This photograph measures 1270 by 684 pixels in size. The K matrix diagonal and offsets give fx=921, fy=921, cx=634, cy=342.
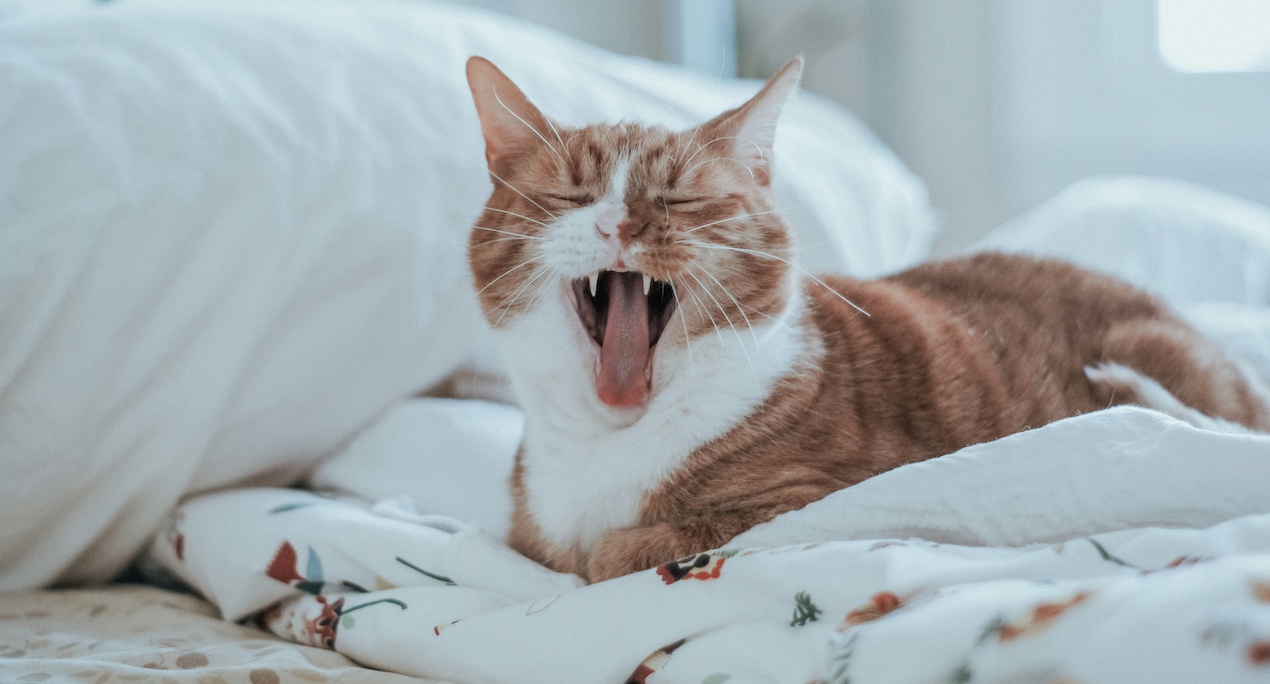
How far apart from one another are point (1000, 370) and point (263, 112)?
38.0 inches

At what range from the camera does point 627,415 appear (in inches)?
36.4

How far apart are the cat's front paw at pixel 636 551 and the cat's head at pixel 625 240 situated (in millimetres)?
132

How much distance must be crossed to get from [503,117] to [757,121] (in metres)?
0.27

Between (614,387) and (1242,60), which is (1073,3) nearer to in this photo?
(1242,60)

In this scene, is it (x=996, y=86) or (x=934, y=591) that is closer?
(x=934, y=591)

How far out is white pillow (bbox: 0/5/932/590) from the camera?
1.03 metres

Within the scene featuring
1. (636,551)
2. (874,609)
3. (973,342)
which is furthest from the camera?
(973,342)

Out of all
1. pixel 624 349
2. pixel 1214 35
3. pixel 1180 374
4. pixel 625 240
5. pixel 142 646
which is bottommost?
pixel 142 646

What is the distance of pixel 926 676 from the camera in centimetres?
53

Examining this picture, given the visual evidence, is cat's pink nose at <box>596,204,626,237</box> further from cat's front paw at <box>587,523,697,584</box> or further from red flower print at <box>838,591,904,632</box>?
red flower print at <box>838,591,904,632</box>

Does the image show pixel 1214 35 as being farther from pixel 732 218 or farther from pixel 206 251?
pixel 206 251

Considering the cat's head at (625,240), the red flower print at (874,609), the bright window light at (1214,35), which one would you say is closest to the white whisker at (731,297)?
the cat's head at (625,240)

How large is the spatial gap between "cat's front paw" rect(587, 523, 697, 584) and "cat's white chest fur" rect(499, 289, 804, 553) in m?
0.05

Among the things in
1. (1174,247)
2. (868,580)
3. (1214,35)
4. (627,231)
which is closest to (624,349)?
(627,231)
